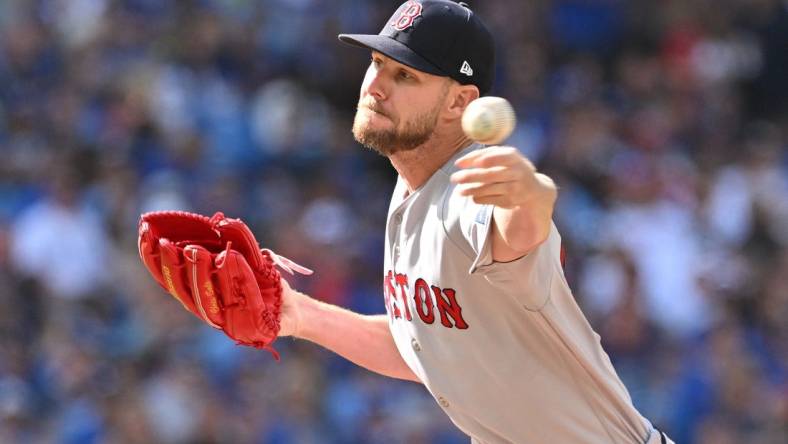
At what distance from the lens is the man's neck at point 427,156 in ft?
11.0

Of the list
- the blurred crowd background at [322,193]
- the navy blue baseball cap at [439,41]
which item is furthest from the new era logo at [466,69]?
the blurred crowd background at [322,193]

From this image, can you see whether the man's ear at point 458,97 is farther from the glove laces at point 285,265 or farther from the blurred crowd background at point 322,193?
the blurred crowd background at point 322,193

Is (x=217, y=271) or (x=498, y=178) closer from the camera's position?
(x=498, y=178)

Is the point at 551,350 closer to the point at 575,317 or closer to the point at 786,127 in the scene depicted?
the point at 575,317

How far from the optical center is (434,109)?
3318 millimetres

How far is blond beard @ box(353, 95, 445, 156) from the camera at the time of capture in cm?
328

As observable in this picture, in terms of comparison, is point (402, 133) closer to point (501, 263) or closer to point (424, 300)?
point (424, 300)

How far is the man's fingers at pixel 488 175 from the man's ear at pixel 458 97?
852mm

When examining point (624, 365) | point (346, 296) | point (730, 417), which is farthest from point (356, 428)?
point (730, 417)

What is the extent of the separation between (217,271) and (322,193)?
14.3 feet

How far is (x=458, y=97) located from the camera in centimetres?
336

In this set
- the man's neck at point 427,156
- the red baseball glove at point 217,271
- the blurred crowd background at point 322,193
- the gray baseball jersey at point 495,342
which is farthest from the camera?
the blurred crowd background at point 322,193

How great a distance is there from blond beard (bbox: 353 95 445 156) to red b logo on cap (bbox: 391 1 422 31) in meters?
0.22

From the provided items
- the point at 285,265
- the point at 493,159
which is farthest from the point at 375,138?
the point at 493,159
